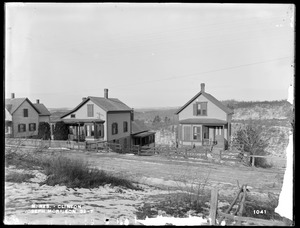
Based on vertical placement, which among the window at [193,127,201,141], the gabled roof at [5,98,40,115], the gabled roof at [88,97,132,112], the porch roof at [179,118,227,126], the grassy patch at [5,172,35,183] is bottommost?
the grassy patch at [5,172,35,183]

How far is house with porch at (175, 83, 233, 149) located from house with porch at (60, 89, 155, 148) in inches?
178

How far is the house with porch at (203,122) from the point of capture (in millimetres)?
18453

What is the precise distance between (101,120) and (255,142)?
1195 centimetres

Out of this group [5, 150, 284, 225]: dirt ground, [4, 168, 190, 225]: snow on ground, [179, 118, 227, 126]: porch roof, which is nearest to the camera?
[4, 168, 190, 225]: snow on ground

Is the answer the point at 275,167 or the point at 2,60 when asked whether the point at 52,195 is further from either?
the point at 275,167

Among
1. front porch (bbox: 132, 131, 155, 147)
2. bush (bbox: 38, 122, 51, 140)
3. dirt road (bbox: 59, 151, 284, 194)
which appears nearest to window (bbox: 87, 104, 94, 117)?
bush (bbox: 38, 122, 51, 140)

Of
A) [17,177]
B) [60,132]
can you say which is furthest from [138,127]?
[17,177]

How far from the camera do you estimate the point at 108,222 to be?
5.32 meters

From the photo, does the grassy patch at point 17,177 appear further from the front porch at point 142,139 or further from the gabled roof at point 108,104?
the front porch at point 142,139

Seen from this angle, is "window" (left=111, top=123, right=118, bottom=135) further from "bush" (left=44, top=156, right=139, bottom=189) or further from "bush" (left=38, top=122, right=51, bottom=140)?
"bush" (left=44, top=156, right=139, bottom=189)

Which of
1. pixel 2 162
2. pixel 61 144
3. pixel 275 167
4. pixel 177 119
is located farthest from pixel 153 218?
pixel 177 119

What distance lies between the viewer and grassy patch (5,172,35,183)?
698 centimetres

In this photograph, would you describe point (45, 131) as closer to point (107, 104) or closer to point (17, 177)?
point (107, 104)

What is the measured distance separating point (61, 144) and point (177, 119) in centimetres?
927
